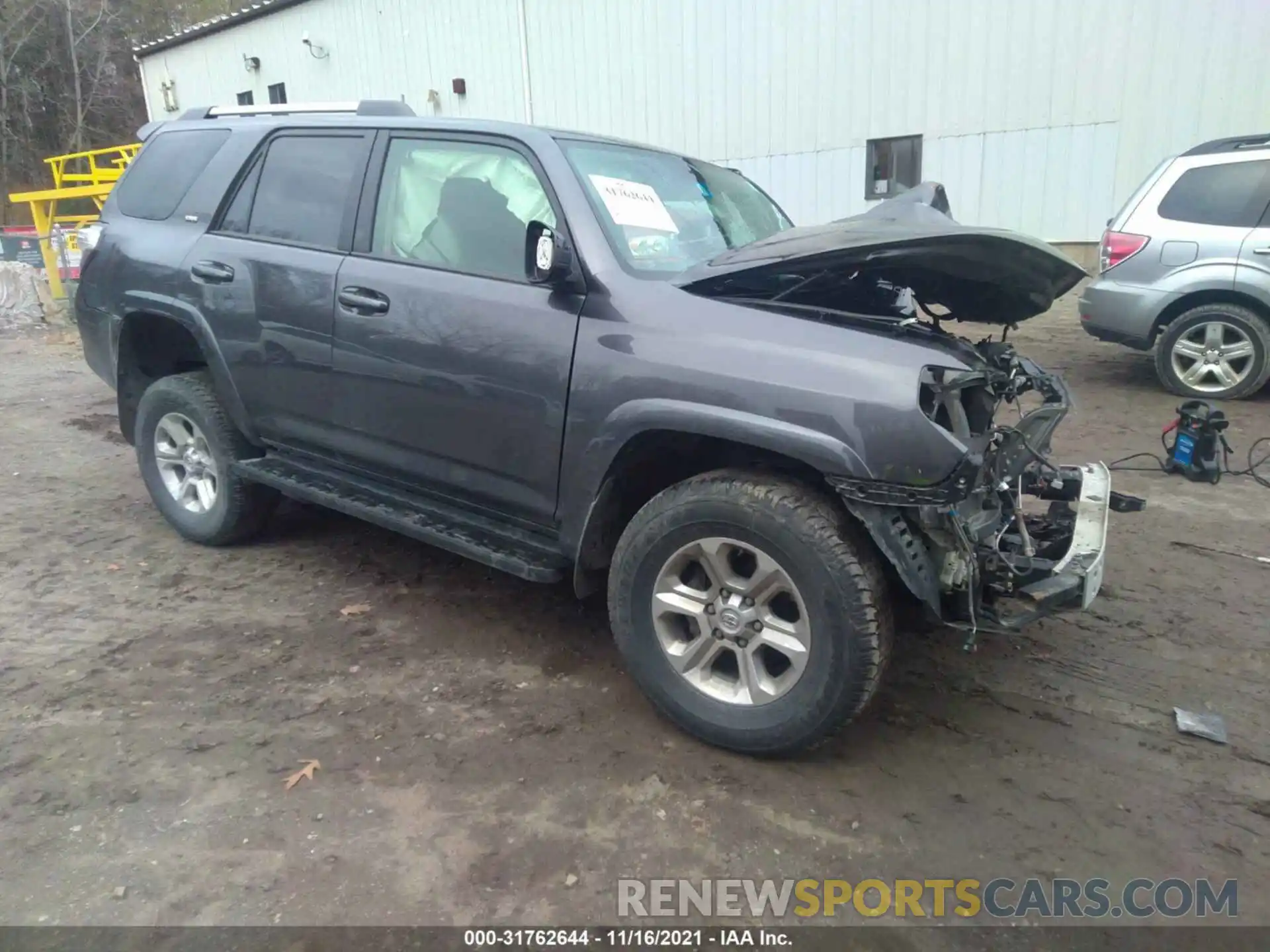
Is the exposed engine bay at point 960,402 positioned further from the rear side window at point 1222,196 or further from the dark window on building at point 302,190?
the rear side window at point 1222,196

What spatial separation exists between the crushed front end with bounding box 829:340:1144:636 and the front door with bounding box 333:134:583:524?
1122 mm

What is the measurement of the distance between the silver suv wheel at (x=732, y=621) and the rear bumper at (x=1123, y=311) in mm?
5864

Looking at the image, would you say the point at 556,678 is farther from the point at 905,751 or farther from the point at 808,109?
the point at 808,109

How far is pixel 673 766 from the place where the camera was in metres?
2.78

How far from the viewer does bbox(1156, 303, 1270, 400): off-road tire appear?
6770 millimetres

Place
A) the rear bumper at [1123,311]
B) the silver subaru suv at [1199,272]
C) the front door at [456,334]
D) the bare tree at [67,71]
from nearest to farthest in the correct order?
the front door at [456,334]
the silver subaru suv at [1199,272]
the rear bumper at [1123,311]
the bare tree at [67,71]

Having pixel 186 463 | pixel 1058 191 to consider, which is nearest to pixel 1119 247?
pixel 1058 191

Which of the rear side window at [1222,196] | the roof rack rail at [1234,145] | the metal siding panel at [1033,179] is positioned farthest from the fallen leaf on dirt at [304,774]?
the metal siding panel at [1033,179]

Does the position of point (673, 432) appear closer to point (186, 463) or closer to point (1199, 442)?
point (186, 463)

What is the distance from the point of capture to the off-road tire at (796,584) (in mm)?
2514

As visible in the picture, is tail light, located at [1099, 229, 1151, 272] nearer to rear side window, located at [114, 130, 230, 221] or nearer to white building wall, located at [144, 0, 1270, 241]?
white building wall, located at [144, 0, 1270, 241]

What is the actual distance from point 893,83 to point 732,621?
11.5 m

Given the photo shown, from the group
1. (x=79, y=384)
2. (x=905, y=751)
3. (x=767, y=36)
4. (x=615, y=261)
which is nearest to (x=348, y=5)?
(x=767, y=36)

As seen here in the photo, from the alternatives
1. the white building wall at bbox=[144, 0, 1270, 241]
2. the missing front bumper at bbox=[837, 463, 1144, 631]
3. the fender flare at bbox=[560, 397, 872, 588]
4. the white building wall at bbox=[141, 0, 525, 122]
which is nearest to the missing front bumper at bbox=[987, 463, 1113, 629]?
the missing front bumper at bbox=[837, 463, 1144, 631]
